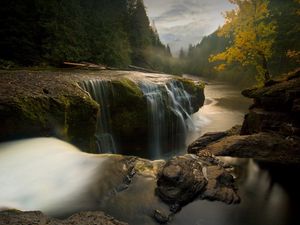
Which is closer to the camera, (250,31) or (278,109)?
(278,109)

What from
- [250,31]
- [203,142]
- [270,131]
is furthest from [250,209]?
[250,31]

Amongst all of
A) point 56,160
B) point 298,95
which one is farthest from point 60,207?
point 298,95

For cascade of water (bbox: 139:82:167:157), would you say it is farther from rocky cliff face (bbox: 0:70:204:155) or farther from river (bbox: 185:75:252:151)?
river (bbox: 185:75:252:151)

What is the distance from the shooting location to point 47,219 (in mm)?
4004

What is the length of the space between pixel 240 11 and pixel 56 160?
1506 cm

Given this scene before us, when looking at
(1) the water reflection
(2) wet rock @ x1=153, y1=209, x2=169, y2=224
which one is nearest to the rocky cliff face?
(2) wet rock @ x1=153, y1=209, x2=169, y2=224

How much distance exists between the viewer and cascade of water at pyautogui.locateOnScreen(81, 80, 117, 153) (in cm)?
1191

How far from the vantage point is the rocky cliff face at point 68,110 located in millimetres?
7358

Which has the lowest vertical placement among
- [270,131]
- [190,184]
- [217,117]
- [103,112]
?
[217,117]

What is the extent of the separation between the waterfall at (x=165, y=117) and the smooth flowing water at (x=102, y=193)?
8.17 meters

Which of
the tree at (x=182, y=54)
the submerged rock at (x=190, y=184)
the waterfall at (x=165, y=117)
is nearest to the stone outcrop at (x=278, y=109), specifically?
the waterfall at (x=165, y=117)

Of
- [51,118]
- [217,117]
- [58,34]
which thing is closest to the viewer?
[51,118]

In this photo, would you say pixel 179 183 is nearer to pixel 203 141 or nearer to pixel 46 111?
pixel 46 111

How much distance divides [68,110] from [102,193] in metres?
4.21
